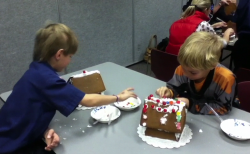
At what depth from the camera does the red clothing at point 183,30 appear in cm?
226

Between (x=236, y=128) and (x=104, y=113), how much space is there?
59 cm

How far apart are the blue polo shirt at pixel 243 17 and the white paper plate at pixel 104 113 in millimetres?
1591

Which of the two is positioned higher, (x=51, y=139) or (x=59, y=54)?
(x=59, y=54)

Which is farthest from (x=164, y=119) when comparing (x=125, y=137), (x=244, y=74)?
(x=244, y=74)

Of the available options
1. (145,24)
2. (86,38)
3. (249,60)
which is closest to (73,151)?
(249,60)

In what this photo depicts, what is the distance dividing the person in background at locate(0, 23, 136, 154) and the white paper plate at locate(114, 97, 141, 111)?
75 millimetres

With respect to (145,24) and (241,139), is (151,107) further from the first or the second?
(145,24)

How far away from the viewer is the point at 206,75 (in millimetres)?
1188

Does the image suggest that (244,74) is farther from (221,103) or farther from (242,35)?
Answer: (242,35)

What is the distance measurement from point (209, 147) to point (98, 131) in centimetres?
46

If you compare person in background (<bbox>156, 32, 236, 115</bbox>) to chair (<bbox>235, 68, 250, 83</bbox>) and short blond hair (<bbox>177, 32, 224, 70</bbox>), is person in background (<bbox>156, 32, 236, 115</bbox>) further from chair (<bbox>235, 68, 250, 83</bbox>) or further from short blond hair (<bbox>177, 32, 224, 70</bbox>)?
chair (<bbox>235, 68, 250, 83</bbox>)

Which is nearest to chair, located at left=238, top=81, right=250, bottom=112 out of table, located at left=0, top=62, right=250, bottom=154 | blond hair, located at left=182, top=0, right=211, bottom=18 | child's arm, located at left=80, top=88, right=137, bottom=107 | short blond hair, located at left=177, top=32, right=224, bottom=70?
table, located at left=0, top=62, right=250, bottom=154

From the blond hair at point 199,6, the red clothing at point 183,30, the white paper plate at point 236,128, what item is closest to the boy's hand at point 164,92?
the white paper plate at point 236,128

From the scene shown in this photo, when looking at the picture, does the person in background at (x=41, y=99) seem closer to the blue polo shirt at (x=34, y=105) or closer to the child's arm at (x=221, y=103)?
the blue polo shirt at (x=34, y=105)
